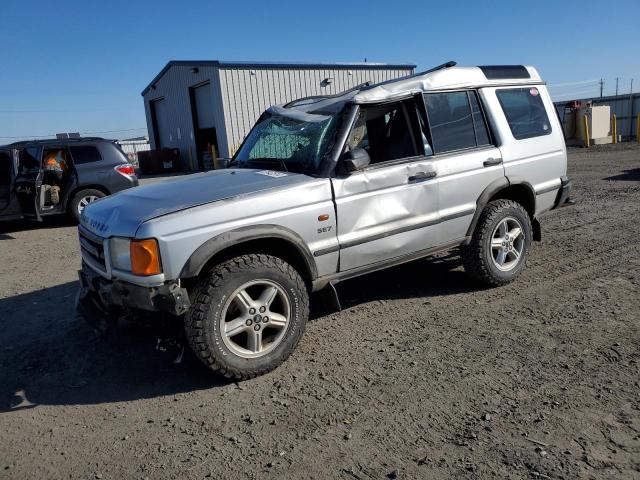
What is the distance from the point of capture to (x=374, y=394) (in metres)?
3.38

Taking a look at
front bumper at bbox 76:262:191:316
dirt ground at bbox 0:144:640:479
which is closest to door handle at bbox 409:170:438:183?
dirt ground at bbox 0:144:640:479

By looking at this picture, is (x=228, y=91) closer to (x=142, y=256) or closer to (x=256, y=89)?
(x=256, y=89)

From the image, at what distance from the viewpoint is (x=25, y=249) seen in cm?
849

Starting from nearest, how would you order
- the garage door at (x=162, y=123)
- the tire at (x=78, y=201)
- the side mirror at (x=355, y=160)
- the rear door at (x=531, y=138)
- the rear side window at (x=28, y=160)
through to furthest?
1. the side mirror at (x=355, y=160)
2. the rear door at (x=531, y=138)
3. the rear side window at (x=28, y=160)
4. the tire at (x=78, y=201)
5. the garage door at (x=162, y=123)

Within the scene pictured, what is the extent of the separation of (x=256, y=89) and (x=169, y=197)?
71.4ft

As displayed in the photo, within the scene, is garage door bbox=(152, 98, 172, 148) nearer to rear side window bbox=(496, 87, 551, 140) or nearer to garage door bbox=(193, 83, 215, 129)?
garage door bbox=(193, 83, 215, 129)

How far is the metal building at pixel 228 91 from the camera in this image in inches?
941

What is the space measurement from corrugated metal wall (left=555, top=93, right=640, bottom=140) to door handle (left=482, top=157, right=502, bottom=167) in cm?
2524

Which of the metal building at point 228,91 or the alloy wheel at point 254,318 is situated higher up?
the metal building at point 228,91

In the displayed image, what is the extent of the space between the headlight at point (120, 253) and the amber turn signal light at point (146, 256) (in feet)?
0.26

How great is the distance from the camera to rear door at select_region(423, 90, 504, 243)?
4.67 metres

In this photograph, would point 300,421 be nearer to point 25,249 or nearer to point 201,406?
point 201,406

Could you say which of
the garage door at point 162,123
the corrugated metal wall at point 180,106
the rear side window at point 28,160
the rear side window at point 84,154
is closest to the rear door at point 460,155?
the rear side window at point 84,154

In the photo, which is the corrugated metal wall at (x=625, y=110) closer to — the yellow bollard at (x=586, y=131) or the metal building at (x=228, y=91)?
the yellow bollard at (x=586, y=131)
